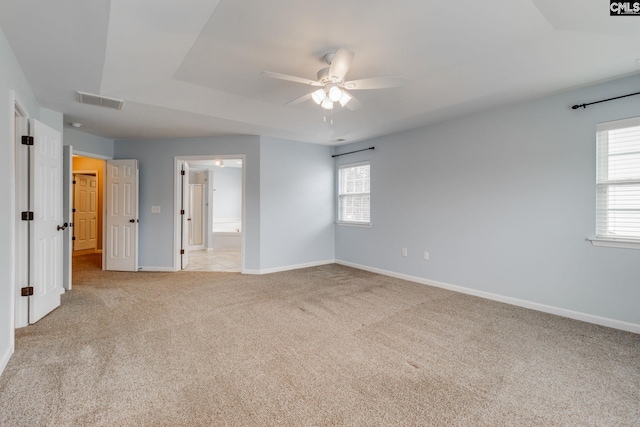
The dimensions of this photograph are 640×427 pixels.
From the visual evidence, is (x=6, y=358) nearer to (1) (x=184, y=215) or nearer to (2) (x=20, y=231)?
(2) (x=20, y=231)

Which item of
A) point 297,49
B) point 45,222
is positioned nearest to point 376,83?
point 297,49

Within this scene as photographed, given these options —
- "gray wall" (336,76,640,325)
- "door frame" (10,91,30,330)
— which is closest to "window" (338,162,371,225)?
"gray wall" (336,76,640,325)

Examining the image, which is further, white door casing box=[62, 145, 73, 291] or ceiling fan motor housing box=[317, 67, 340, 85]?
white door casing box=[62, 145, 73, 291]

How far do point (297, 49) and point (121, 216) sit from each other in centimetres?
446

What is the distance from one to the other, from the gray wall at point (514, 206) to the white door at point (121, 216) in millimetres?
4424

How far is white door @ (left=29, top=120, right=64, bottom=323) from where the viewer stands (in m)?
2.99

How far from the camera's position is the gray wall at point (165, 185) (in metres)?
5.32

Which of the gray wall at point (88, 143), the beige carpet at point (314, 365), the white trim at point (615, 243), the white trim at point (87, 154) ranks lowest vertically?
the beige carpet at point (314, 365)

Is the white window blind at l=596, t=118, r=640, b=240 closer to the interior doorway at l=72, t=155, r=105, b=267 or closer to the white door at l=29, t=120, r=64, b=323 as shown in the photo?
the white door at l=29, t=120, r=64, b=323

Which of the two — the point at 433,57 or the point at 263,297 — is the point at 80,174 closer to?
the point at 263,297

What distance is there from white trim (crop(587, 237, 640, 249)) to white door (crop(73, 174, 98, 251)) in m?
9.76

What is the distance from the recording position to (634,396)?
1.91 m

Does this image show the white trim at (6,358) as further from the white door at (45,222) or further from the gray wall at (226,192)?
the gray wall at (226,192)

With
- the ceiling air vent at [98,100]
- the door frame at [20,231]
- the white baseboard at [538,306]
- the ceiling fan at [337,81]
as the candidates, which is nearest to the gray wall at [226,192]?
the ceiling air vent at [98,100]
